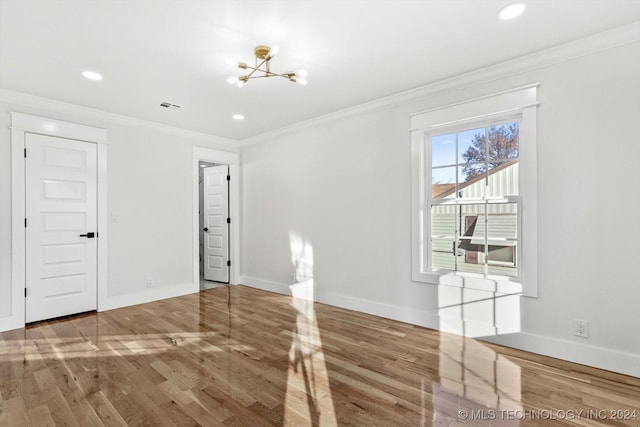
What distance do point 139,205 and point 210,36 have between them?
3050mm

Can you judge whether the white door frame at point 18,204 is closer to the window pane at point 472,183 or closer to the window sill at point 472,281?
the window sill at point 472,281

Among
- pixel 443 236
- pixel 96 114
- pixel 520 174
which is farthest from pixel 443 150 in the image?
pixel 96 114

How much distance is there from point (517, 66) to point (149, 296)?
17.5 feet

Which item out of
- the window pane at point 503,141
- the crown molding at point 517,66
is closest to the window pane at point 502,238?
the window pane at point 503,141

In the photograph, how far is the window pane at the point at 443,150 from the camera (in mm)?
3512

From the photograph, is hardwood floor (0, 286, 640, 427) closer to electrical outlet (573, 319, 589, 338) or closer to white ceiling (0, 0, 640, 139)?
electrical outlet (573, 319, 589, 338)

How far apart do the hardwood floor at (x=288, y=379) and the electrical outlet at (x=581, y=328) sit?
253mm

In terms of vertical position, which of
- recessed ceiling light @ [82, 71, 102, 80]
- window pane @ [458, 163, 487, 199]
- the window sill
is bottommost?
the window sill

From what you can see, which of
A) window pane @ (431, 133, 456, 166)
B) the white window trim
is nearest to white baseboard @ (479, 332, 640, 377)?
the white window trim

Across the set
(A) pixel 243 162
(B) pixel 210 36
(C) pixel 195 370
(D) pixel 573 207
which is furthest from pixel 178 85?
(D) pixel 573 207

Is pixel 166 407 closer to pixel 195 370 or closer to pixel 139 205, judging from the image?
→ pixel 195 370

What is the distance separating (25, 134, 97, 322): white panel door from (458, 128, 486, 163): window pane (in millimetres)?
4598

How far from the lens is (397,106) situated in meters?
3.84

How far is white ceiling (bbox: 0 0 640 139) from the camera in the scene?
223cm
